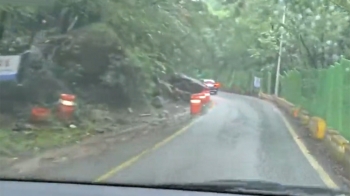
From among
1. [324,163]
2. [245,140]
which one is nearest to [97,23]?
[245,140]

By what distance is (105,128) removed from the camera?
26.8 feet

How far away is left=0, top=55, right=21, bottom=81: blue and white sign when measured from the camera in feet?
26.1

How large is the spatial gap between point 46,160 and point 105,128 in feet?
3.20

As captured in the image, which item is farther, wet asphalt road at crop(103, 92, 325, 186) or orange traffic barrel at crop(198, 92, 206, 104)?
orange traffic barrel at crop(198, 92, 206, 104)

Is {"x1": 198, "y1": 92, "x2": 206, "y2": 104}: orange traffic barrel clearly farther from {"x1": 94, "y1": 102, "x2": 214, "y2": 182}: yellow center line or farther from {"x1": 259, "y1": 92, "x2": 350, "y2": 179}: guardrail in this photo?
{"x1": 259, "y1": 92, "x2": 350, "y2": 179}: guardrail

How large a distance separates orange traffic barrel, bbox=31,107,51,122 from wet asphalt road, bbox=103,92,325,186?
1.87 m

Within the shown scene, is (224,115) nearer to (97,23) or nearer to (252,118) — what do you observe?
(252,118)

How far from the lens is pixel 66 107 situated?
843cm

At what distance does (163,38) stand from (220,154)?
5.44ft

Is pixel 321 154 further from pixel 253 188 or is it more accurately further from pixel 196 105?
pixel 253 188

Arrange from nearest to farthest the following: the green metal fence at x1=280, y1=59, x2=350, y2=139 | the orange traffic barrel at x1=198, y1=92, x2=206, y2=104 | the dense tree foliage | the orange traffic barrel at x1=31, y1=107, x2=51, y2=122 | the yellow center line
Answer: the yellow center line
the orange traffic barrel at x1=198, y1=92, x2=206, y2=104
the dense tree foliage
the green metal fence at x1=280, y1=59, x2=350, y2=139
the orange traffic barrel at x1=31, y1=107, x2=51, y2=122

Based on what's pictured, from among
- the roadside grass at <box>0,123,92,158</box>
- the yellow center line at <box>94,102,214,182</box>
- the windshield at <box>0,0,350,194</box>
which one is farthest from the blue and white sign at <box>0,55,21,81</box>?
the yellow center line at <box>94,102,214,182</box>

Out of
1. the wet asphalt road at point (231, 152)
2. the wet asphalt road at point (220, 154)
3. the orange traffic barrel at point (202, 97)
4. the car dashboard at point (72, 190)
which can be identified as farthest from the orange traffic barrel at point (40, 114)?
the car dashboard at point (72, 190)

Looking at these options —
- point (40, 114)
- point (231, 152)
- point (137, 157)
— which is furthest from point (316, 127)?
point (40, 114)
